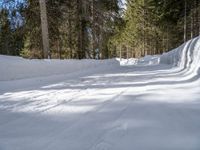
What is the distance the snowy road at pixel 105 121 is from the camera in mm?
3459

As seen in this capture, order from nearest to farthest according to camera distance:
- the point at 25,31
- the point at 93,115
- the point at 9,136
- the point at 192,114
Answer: the point at 9,136 < the point at 192,114 < the point at 93,115 < the point at 25,31

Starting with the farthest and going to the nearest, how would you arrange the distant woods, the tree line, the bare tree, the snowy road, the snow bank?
the tree line
the distant woods
the bare tree
the snow bank
the snowy road

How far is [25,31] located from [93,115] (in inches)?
624

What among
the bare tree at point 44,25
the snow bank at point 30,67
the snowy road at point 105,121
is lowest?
the snowy road at point 105,121

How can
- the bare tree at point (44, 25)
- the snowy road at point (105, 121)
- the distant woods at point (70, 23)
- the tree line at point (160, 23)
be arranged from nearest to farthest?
1. the snowy road at point (105, 121)
2. the bare tree at point (44, 25)
3. the distant woods at point (70, 23)
4. the tree line at point (160, 23)

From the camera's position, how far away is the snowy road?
3459mm

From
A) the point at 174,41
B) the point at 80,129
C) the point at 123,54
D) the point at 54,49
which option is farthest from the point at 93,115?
the point at 123,54

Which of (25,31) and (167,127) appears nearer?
(167,127)

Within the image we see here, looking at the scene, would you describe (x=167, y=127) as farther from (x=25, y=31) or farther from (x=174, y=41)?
(x=174, y=41)

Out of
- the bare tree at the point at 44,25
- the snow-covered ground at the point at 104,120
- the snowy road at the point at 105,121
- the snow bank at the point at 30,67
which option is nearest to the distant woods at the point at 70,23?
the bare tree at the point at 44,25

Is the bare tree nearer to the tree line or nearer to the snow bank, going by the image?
the snow bank

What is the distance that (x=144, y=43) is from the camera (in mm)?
52500

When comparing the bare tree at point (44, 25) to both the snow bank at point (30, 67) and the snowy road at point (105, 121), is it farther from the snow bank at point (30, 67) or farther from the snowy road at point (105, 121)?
the snowy road at point (105, 121)

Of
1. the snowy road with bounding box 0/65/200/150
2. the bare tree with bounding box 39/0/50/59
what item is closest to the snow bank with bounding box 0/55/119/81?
the bare tree with bounding box 39/0/50/59
